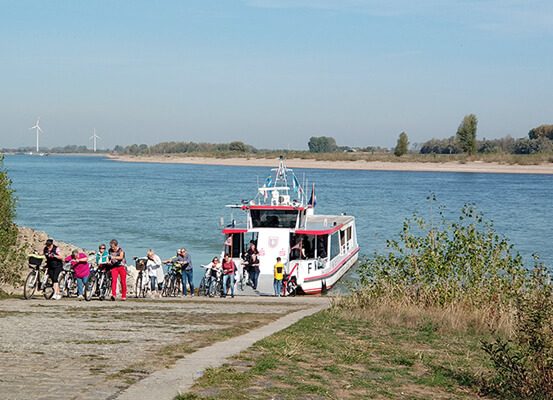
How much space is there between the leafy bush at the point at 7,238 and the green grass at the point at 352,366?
38.9 feet

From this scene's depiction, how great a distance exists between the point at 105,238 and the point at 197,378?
41.8 m

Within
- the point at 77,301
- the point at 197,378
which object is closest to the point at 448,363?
the point at 197,378

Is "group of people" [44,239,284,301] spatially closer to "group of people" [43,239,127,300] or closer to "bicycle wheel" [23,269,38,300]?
"group of people" [43,239,127,300]

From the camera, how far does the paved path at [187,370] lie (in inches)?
360

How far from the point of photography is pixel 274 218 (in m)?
32.9

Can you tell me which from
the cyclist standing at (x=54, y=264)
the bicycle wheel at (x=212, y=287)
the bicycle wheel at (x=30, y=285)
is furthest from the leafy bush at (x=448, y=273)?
the bicycle wheel at (x=30, y=285)

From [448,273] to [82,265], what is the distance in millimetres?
8632

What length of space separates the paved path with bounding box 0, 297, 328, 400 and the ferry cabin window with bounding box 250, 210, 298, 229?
12.2 meters

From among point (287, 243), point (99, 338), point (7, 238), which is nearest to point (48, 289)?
point (7, 238)

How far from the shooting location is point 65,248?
38.0 metres

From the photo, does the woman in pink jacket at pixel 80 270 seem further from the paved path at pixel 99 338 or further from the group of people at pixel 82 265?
the paved path at pixel 99 338

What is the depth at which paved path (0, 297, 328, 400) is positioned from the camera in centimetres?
973

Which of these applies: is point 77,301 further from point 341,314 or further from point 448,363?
point 448,363

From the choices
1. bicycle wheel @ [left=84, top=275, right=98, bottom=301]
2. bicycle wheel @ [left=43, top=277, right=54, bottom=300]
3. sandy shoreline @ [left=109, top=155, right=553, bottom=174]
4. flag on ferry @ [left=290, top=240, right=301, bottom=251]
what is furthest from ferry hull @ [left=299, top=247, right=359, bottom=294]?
sandy shoreline @ [left=109, top=155, right=553, bottom=174]
